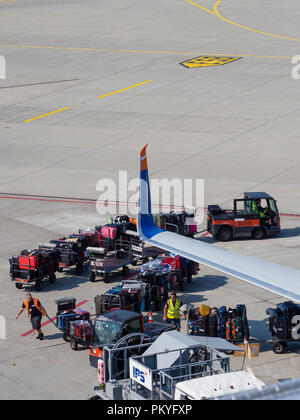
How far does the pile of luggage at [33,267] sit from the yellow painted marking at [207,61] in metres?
47.1

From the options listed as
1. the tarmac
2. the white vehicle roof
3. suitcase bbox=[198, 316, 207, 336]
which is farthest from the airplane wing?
suitcase bbox=[198, 316, 207, 336]

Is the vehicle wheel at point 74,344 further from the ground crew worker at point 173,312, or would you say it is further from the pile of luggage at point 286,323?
the pile of luggage at point 286,323

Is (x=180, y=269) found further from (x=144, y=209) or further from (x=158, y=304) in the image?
(x=144, y=209)

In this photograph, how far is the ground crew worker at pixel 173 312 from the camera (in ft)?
89.0

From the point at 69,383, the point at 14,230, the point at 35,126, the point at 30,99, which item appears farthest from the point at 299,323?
the point at 30,99

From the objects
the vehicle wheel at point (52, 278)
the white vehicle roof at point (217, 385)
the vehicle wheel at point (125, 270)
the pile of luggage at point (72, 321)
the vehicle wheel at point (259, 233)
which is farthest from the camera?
the vehicle wheel at point (259, 233)

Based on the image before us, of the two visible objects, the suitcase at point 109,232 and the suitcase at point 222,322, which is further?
the suitcase at point 109,232

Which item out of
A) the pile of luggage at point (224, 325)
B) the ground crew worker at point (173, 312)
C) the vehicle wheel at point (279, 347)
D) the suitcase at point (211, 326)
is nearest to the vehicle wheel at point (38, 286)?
the ground crew worker at point (173, 312)

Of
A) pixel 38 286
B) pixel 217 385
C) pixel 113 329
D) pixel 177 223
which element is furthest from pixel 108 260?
Answer: pixel 217 385

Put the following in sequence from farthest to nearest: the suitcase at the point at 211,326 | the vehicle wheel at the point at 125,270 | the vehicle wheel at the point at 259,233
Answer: the vehicle wheel at the point at 259,233 → the vehicle wheel at the point at 125,270 → the suitcase at the point at 211,326

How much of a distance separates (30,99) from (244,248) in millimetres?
37135

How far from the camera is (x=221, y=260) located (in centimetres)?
1850

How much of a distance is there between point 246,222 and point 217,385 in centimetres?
2120

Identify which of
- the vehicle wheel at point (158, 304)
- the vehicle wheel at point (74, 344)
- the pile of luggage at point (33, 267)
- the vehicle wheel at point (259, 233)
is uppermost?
the vehicle wheel at point (259, 233)
